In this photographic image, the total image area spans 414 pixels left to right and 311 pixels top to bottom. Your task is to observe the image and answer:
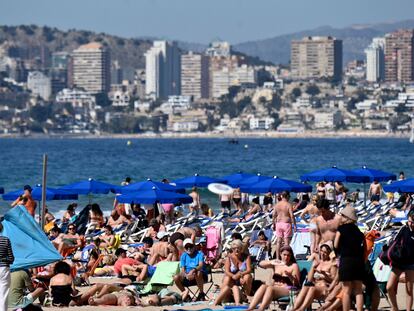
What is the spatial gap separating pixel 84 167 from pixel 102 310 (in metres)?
64.8

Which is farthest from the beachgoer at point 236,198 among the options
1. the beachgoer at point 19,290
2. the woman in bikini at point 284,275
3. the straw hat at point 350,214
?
the straw hat at point 350,214

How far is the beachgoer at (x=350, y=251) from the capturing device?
11453mm

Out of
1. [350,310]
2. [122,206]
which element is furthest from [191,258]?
[122,206]

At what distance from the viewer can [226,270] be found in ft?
43.9

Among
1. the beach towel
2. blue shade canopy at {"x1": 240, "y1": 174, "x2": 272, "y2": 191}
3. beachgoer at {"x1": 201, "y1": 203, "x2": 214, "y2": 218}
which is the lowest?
beachgoer at {"x1": 201, "y1": 203, "x2": 214, "y2": 218}

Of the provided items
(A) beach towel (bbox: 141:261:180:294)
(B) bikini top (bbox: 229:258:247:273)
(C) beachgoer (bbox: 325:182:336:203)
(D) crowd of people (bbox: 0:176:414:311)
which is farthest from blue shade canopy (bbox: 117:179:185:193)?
(B) bikini top (bbox: 229:258:247:273)

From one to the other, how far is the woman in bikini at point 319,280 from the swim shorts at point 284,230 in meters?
4.76

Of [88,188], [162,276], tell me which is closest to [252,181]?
[88,188]

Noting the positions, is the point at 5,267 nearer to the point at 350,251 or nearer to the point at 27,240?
the point at 27,240

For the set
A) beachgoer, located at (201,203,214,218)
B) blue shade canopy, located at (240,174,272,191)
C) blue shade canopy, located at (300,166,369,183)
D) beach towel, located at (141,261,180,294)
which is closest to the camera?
beach towel, located at (141,261,180,294)

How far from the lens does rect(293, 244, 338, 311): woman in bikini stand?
12.2 m

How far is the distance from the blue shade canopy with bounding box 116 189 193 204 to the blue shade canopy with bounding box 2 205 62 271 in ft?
24.4

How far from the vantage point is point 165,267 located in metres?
14.5

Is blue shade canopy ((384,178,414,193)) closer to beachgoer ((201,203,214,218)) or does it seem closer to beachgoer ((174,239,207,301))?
beachgoer ((201,203,214,218))
